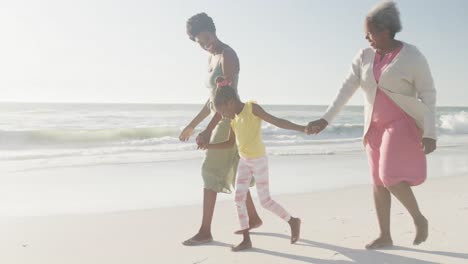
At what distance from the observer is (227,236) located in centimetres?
439

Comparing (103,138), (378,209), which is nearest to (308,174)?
(378,209)

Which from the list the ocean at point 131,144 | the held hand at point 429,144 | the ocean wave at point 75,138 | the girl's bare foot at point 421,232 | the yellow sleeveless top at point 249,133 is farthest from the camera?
the ocean wave at point 75,138

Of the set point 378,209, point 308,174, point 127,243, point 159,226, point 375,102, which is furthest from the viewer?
point 308,174

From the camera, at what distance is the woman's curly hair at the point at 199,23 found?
417 centimetres

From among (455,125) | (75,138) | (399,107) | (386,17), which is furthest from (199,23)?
(455,125)

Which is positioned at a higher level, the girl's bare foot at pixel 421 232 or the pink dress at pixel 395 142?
the pink dress at pixel 395 142

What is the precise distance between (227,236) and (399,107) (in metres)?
1.85

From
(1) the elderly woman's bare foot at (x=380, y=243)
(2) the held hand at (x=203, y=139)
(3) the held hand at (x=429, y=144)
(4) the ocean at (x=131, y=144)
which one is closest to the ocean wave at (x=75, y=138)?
(4) the ocean at (x=131, y=144)

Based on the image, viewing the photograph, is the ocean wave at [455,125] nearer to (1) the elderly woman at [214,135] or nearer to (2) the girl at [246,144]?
(1) the elderly woman at [214,135]

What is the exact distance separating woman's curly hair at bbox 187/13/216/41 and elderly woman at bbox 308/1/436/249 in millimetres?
1321

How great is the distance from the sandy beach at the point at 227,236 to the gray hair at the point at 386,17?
1.60 meters

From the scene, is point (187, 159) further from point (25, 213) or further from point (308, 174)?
point (25, 213)

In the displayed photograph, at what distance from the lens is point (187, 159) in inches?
455

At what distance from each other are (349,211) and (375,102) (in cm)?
217
